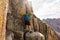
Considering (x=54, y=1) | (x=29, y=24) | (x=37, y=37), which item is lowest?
(x=37, y=37)

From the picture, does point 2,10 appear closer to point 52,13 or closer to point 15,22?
point 15,22

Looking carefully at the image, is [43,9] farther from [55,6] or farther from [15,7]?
[15,7]

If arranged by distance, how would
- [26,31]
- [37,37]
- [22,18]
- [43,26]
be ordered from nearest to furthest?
[37,37]
[26,31]
[22,18]
[43,26]

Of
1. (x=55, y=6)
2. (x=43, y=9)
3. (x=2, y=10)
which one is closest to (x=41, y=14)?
(x=43, y=9)

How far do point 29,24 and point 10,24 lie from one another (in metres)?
1.27

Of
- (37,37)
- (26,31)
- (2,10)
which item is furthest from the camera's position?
(26,31)

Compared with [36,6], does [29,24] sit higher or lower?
lower

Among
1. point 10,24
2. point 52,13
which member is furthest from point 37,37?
point 52,13

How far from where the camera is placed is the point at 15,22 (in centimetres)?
580

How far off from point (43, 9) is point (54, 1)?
1.36 meters

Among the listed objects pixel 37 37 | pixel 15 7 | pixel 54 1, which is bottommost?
pixel 37 37

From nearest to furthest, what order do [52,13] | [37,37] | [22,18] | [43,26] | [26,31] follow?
[37,37], [26,31], [22,18], [43,26], [52,13]

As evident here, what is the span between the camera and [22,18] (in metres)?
6.20

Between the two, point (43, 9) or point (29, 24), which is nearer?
point (29, 24)
